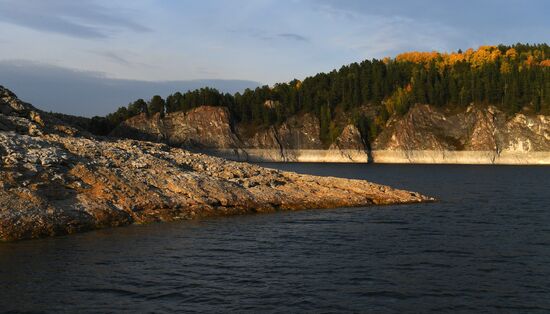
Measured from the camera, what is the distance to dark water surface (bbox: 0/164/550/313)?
52.2ft

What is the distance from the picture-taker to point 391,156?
17662 cm

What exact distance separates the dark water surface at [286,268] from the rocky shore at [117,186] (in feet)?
5.72

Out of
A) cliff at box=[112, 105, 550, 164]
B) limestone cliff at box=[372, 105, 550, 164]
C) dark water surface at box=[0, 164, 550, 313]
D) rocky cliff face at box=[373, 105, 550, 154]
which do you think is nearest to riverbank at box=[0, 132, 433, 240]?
dark water surface at box=[0, 164, 550, 313]

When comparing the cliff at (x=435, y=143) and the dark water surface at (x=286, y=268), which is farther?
the cliff at (x=435, y=143)

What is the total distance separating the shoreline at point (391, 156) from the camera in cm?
15450

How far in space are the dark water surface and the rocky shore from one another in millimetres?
1742

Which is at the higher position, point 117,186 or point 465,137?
point 465,137

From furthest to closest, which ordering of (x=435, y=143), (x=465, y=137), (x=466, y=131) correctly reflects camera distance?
Answer: (x=435, y=143)
(x=466, y=131)
(x=465, y=137)

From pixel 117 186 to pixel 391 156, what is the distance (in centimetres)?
15355

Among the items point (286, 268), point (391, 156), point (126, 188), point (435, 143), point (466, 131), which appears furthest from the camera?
point (391, 156)

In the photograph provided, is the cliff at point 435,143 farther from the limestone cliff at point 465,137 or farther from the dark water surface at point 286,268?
the dark water surface at point 286,268

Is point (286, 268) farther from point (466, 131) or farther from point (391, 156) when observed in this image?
point (391, 156)

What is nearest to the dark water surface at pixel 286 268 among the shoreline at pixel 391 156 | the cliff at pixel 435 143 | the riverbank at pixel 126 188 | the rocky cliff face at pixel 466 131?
the riverbank at pixel 126 188

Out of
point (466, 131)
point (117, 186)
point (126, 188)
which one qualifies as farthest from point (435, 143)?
point (117, 186)
